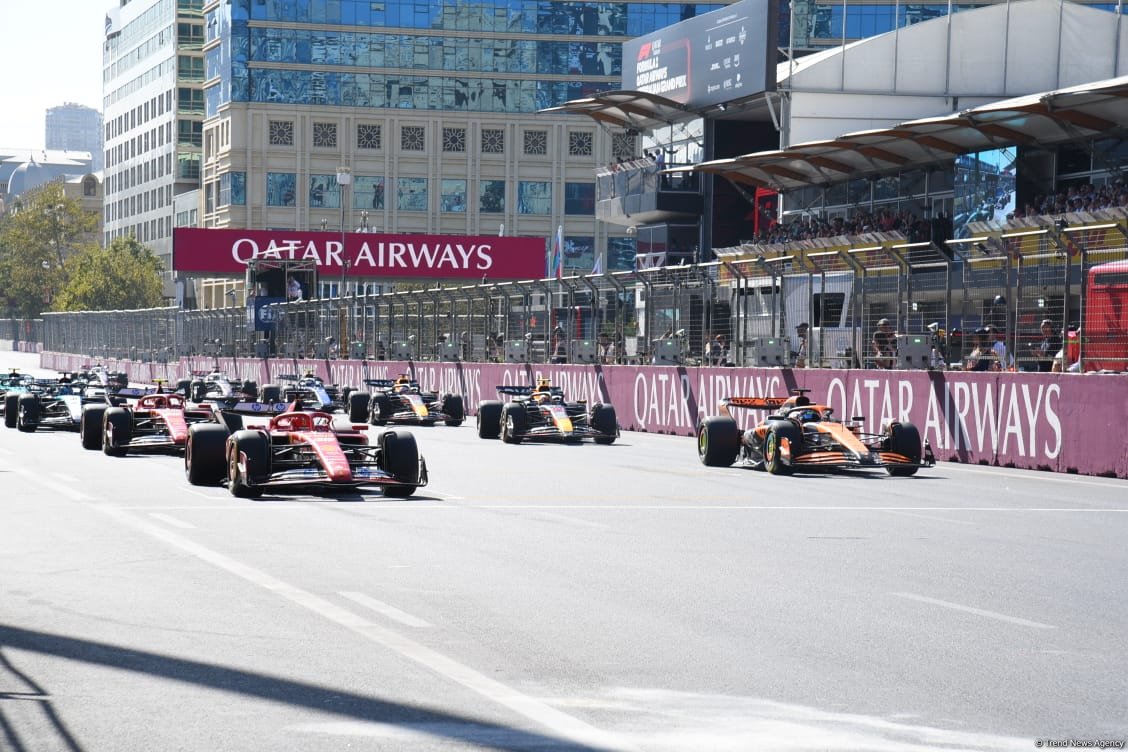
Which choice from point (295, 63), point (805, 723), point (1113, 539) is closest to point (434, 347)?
point (1113, 539)

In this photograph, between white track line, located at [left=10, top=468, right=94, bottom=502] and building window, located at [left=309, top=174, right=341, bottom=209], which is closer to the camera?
white track line, located at [left=10, top=468, right=94, bottom=502]

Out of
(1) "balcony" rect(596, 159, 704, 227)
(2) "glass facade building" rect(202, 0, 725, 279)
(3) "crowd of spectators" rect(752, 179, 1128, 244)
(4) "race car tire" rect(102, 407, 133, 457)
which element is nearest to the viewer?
(4) "race car tire" rect(102, 407, 133, 457)

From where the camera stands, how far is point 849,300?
25.3m

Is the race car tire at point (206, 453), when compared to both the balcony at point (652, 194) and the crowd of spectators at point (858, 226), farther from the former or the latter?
the balcony at point (652, 194)

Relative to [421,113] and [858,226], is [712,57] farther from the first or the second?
[421,113]

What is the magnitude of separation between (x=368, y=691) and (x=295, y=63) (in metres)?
104

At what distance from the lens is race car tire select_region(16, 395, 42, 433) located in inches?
1075

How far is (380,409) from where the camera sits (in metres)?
31.2

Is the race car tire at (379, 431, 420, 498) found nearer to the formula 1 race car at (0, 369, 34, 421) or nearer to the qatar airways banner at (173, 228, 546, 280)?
the formula 1 race car at (0, 369, 34, 421)

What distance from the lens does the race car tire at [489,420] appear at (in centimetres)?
2688

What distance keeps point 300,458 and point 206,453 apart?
1.00m

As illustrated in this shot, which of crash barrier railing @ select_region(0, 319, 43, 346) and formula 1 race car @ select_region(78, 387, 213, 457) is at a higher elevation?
crash barrier railing @ select_region(0, 319, 43, 346)

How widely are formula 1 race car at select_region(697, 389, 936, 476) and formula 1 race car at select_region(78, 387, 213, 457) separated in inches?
246

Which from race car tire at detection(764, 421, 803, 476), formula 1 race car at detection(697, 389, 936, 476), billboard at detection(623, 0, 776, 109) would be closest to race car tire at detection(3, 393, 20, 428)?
formula 1 race car at detection(697, 389, 936, 476)
